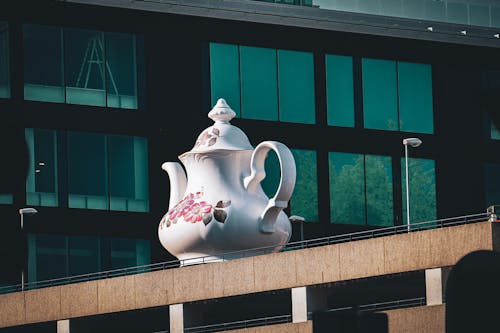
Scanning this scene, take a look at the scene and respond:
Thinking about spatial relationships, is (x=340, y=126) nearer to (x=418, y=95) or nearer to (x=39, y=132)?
(x=418, y=95)

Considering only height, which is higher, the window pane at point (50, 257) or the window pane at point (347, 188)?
the window pane at point (347, 188)

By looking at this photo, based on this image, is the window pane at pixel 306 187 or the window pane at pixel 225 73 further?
the window pane at pixel 306 187

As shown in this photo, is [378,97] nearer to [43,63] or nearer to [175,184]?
[43,63]

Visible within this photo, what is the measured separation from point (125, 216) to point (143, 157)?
2248mm

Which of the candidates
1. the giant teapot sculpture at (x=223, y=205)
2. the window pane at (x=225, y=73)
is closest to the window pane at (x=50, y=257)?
the window pane at (x=225, y=73)

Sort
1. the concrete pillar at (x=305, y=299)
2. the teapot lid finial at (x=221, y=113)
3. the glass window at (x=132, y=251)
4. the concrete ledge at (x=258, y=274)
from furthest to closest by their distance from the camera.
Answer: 1. the glass window at (x=132, y=251)
2. the teapot lid finial at (x=221, y=113)
3. the concrete pillar at (x=305, y=299)
4. the concrete ledge at (x=258, y=274)

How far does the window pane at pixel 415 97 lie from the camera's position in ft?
174

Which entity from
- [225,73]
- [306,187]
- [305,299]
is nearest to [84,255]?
[225,73]

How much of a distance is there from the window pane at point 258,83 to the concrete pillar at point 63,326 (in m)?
16.9

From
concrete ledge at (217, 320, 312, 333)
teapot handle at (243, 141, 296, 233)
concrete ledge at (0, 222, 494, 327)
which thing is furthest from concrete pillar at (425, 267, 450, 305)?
teapot handle at (243, 141, 296, 233)

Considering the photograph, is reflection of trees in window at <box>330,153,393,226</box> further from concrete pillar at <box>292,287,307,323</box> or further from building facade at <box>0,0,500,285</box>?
concrete pillar at <box>292,287,307,323</box>

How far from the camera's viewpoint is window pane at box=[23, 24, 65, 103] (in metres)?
46.8

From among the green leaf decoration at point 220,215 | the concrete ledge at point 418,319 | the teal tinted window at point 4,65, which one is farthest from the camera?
the teal tinted window at point 4,65

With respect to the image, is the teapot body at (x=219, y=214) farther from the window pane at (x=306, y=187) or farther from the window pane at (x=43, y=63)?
the window pane at (x=306, y=187)
